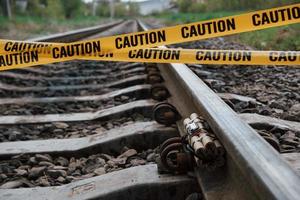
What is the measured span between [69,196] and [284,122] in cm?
141

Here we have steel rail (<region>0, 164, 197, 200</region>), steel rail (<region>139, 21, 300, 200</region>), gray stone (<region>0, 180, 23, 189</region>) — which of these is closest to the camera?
steel rail (<region>139, 21, 300, 200</region>)

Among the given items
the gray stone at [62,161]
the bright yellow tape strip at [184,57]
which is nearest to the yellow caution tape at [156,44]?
the bright yellow tape strip at [184,57]

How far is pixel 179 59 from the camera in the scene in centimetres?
378

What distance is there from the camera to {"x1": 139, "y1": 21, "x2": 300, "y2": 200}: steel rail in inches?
58.0

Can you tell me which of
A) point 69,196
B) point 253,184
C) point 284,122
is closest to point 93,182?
point 69,196

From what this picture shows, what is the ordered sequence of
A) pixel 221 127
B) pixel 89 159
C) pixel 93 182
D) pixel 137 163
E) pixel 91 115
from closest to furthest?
1. pixel 221 127
2. pixel 93 182
3. pixel 137 163
4. pixel 89 159
5. pixel 91 115

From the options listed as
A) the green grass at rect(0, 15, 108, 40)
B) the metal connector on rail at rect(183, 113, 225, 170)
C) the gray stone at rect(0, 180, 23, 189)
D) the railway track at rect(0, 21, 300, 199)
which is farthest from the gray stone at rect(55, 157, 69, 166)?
the green grass at rect(0, 15, 108, 40)

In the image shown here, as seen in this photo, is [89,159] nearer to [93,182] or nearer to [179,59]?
[93,182]

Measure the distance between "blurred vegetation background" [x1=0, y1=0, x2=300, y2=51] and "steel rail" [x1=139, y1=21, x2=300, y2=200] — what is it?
5256 mm

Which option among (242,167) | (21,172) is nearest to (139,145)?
(21,172)

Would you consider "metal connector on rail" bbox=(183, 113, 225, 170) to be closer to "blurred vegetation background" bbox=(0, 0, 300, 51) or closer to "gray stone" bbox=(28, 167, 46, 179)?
"gray stone" bbox=(28, 167, 46, 179)

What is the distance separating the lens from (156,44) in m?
Result: 3.63

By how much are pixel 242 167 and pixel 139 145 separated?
139 centimetres

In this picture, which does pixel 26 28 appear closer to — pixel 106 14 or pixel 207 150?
pixel 207 150
